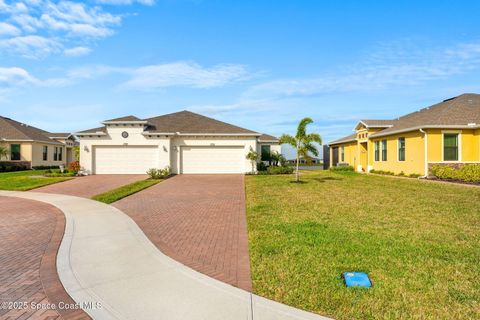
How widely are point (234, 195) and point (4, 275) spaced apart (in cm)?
942

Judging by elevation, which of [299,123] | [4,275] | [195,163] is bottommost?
[4,275]

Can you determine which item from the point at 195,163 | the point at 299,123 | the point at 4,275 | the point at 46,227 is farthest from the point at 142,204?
the point at 195,163

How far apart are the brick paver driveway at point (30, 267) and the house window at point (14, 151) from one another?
28.2 metres

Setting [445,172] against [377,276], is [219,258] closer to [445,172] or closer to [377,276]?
[377,276]

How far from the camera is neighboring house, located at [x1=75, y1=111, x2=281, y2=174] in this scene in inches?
969

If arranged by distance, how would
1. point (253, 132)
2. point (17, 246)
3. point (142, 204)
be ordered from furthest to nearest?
1. point (253, 132)
2. point (142, 204)
3. point (17, 246)

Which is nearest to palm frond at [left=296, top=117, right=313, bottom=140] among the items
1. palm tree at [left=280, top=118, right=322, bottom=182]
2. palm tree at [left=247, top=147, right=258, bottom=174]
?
palm tree at [left=280, top=118, right=322, bottom=182]

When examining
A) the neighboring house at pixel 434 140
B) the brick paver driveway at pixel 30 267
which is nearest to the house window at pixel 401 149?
the neighboring house at pixel 434 140

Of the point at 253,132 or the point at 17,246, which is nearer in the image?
the point at 17,246

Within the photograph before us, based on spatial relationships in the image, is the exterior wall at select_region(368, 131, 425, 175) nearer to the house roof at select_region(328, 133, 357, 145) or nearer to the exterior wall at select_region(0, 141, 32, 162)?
the house roof at select_region(328, 133, 357, 145)

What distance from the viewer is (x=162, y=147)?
24609 mm

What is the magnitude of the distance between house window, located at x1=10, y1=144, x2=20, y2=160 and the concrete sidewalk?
106ft

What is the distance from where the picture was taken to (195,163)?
25.5 m

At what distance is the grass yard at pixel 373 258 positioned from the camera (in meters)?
3.81
